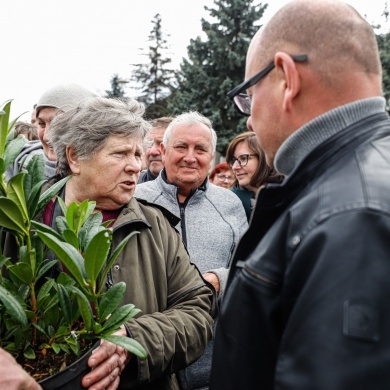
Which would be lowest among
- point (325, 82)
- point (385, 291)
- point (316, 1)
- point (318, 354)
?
point (318, 354)

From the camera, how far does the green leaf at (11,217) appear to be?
1570 mm

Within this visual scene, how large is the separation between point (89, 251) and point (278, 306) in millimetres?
608

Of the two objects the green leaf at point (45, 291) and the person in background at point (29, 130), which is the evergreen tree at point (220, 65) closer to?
the person in background at point (29, 130)

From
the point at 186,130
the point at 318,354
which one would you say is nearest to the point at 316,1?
the point at 318,354

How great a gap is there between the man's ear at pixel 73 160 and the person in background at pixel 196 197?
0.94 metres

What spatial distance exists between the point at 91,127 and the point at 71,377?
49.1 inches

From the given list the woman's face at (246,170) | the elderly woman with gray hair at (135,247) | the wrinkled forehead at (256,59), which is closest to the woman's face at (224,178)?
the woman's face at (246,170)

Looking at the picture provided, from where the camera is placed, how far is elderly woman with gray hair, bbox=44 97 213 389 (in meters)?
1.96

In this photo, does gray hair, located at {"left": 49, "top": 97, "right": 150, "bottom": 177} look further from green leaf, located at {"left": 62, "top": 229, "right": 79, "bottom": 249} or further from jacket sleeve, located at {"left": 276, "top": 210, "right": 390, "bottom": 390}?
jacket sleeve, located at {"left": 276, "top": 210, "right": 390, "bottom": 390}

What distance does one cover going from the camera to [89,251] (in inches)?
59.6

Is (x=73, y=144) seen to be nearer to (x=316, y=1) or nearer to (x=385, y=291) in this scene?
(x=316, y=1)

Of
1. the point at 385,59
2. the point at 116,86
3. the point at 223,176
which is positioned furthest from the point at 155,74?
the point at 223,176

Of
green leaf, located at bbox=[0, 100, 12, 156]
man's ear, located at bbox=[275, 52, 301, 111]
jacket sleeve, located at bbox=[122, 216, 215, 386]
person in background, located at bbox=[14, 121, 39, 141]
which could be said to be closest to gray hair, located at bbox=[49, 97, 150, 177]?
jacket sleeve, located at bbox=[122, 216, 215, 386]

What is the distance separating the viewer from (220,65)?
25.1m
